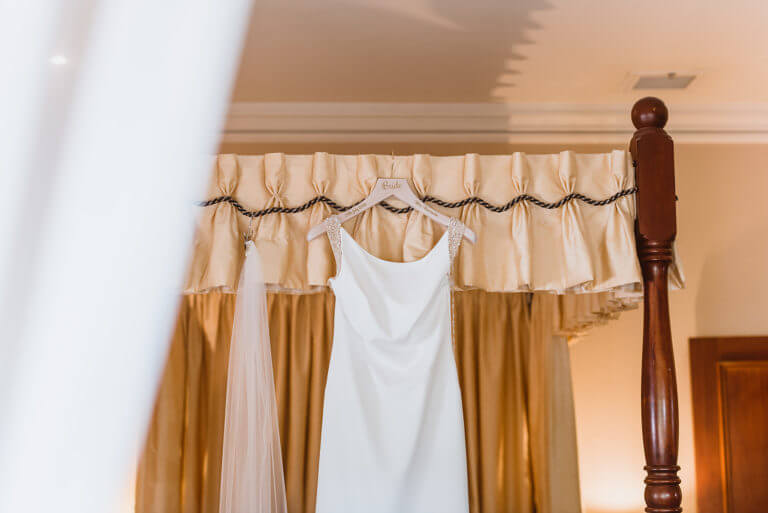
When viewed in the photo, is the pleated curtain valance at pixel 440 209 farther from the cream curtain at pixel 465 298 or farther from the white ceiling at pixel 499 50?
the white ceiling at pixel 499 50

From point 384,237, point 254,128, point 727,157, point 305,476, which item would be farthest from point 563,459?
point 254,128

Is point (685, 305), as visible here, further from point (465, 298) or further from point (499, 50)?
point (499, 50)

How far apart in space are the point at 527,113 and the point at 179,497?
Result: 239 centimetres

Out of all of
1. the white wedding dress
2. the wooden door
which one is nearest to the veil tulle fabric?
the white wedding dress

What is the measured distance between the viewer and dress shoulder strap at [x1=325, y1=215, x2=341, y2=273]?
2193mm

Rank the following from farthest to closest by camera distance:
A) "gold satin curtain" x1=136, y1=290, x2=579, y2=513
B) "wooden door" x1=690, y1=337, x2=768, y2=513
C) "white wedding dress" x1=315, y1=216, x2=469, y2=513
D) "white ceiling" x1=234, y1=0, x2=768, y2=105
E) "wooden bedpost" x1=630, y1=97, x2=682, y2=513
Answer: "wooden door" x1=690, y1=337, x2=768, y2=513, "gold satin curtain" x1=136, y1=290, x2=579, y2=513, "white ceiling" x1=234, y1=0, x2=768, y2=105, "white wedding dress" x1=315, y1=216, x2=469, y2=513, "wooden bedpost" x1=630, y1=97, x2=682, y2=513

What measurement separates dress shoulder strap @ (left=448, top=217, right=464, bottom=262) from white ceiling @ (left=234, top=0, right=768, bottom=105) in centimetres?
94

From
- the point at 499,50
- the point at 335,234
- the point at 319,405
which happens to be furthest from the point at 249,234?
the point at 499,50

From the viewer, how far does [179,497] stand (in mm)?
2996

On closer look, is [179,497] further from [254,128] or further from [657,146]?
[657,146]

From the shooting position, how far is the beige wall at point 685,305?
3363 millimetres

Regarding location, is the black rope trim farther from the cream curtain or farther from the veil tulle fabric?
the veil tulle fabric

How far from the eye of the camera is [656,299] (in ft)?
6.90

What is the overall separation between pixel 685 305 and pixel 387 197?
1.97 m
